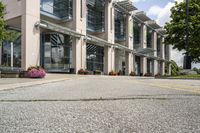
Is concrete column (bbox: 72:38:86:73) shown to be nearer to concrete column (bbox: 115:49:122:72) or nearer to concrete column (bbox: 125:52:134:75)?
concrete column (bbox: 115:49:122:72)

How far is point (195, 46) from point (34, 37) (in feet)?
55.1

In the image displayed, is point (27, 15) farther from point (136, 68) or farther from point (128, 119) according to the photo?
point (136, 68)

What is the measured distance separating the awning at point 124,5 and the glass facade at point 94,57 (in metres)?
8.25

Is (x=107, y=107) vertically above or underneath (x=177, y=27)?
underneath

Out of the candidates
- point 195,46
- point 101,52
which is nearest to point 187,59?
point 195,46

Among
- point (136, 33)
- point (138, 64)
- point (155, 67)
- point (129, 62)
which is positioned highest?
point (136, 33)

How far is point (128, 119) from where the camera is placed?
576 cm

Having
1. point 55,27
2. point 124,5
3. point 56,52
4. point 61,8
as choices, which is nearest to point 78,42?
point 56,52

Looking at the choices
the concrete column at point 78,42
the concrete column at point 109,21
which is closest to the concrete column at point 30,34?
the concrete column at point 78,42

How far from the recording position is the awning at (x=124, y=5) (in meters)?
49.2

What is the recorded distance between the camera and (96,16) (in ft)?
152

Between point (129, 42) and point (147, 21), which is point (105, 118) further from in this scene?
point (147, 21)

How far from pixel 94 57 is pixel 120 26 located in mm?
11648

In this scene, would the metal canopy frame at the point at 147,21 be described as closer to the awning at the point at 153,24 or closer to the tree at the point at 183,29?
the awning at the point at 153,24
